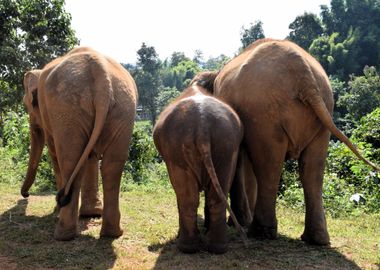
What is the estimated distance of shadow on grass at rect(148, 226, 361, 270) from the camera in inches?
157

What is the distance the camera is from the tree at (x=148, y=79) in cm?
5662

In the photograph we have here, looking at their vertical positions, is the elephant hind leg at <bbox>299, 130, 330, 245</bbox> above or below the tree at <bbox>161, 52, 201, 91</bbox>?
above

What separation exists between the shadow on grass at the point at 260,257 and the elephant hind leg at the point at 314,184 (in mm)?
135

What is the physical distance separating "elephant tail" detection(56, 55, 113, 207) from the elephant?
50.4 inches

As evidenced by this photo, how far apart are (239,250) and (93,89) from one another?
7.44 ft

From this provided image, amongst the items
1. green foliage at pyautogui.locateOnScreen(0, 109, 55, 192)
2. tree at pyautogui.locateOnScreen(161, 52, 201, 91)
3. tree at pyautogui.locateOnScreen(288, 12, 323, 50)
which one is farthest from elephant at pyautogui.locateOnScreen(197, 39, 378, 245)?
tree at pyautogui.locateOnScreen(161, 52, 201, 91)

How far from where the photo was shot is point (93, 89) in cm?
473

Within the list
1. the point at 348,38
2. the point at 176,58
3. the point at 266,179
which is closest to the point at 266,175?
the point at 266,179

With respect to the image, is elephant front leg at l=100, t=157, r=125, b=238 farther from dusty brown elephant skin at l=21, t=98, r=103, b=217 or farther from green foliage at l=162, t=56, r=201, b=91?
green foliage at l=162, t=56, r=201, b=91

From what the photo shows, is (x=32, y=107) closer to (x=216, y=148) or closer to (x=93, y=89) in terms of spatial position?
(x=93, y=89)

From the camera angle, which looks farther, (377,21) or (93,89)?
(377,21)

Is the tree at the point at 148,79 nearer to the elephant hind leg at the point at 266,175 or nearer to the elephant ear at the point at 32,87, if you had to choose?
the elephant ear at the point at 32,87

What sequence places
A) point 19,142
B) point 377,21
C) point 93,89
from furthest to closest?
point 377,21
point 19,142
point 93,89

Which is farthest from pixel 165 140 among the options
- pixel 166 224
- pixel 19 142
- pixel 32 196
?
pixel 19 142
